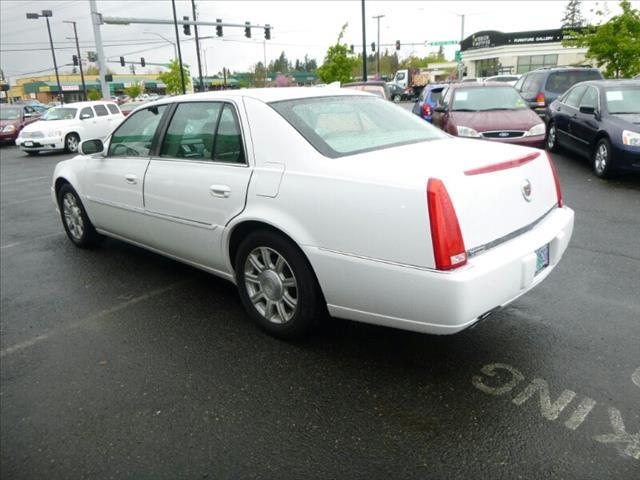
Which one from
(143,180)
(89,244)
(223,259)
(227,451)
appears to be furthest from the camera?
(89,244)

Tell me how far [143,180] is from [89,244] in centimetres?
183

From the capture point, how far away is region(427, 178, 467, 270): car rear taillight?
8.24 ft

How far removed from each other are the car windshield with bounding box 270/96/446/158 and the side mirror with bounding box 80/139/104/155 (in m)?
2.36

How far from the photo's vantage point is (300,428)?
2598mm

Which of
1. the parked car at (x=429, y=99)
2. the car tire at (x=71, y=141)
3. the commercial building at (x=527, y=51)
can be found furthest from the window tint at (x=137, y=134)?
the commercial building at (x=527, y=51)

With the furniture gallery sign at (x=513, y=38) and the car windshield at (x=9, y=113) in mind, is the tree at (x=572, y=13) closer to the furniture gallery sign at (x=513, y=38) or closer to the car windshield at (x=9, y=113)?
the furniture gallery sign at (x=513, y=38)

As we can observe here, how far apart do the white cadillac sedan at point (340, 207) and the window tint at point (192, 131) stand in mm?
13

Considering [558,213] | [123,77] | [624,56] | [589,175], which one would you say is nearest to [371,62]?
[123,77]

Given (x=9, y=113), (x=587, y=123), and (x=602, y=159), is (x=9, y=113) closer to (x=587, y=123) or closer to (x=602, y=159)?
(x=587, y=123)

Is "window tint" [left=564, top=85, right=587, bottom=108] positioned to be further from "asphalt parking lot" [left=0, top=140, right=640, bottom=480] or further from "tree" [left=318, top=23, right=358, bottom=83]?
"tree" [left=318, top=23, right=358, bottom=83]

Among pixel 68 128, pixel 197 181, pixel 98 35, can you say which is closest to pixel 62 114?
pixel 68 128

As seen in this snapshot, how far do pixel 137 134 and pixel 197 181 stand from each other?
1.19 meters

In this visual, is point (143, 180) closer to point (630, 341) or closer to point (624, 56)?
point (630, 341)

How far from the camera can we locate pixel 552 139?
36.0 ft
